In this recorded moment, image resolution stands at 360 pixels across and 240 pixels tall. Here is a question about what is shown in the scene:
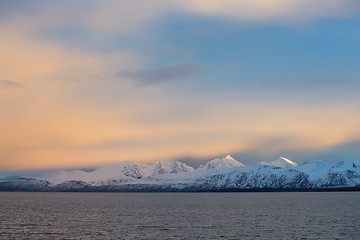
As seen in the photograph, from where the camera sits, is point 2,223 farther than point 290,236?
Yes

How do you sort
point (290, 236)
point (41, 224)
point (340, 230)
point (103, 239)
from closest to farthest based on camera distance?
1. point (103, 239)
2. point (290, 236)
3. point (340, 230)
4. point (41, 224)

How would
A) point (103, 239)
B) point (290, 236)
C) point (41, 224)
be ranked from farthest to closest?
point (41, 224) → point (290, 236) → point (103, 239)

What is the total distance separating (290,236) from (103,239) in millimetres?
44304

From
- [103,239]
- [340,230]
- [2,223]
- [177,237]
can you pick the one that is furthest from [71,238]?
[340,230]

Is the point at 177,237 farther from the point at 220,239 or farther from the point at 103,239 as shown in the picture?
the point at 103,239

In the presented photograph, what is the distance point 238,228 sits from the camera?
116 meters

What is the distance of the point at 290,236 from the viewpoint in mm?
99062

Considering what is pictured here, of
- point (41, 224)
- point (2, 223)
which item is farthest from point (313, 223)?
point (2, 223)

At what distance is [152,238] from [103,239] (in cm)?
1119

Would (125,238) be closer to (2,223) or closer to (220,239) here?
(220,239)

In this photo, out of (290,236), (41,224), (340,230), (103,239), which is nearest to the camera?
(103,239)

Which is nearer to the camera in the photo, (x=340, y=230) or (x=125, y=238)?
(x=125, y=238)

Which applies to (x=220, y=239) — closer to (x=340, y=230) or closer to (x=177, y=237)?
(x=177, y=237)

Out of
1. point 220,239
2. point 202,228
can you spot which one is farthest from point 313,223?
point 220,239
